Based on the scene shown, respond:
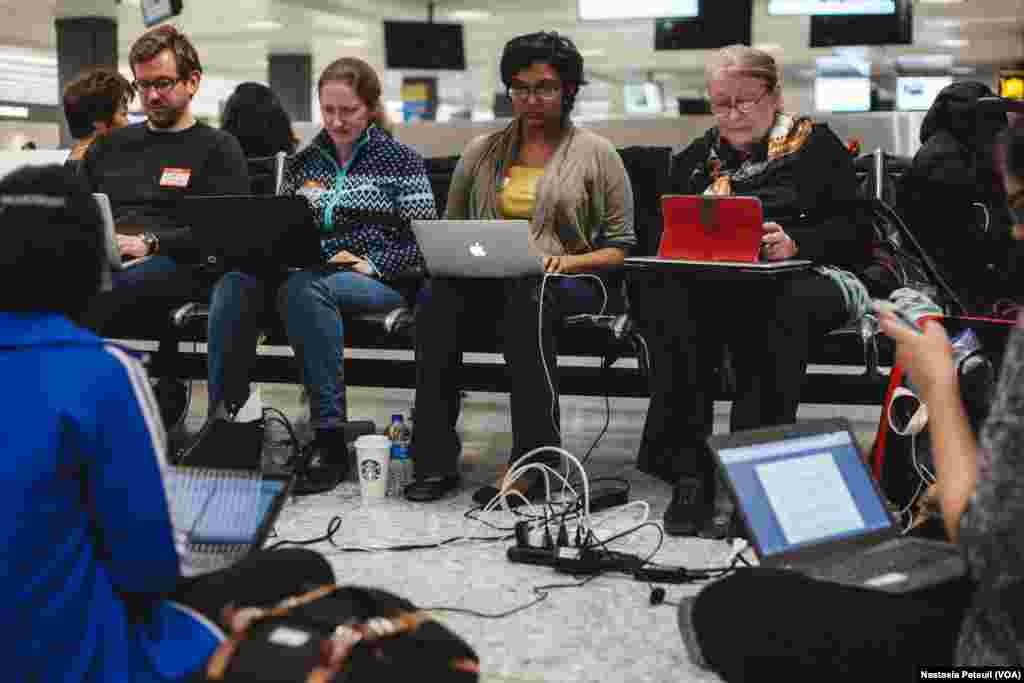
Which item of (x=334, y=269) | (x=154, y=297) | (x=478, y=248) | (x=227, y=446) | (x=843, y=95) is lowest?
(x=227, y=446)

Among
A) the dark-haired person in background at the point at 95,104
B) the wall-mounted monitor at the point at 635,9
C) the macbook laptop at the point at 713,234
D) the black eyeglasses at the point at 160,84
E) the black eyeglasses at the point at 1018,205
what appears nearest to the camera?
the black eyeglasses at the point at 1018,205

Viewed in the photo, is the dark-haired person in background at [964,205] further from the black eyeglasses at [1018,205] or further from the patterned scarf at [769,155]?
the black eyeglasses at [1018,205]

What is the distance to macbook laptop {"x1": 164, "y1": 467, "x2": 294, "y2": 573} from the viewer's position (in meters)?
1.53

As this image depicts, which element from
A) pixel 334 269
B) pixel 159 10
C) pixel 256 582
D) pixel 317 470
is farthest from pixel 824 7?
pixel 256 582

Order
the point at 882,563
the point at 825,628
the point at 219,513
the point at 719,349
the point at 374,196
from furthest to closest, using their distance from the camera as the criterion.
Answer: the point at 374,196
the point at 719,349
the point at 882,563
the point at 219,513
the point at 825,628

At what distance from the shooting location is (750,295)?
2.98 m

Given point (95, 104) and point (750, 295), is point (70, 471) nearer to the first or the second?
point (750, 295)

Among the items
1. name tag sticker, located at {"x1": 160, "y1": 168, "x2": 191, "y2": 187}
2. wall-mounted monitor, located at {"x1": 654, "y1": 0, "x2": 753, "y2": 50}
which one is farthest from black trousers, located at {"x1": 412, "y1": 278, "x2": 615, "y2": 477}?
wall-mounted monitor, located at {"x1": 654, "y1": 0, "x2": 753, "y2": 50}

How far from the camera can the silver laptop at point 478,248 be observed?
313 cm

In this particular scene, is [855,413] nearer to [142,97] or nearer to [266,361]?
[266,361]

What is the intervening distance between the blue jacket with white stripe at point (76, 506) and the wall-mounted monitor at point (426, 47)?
32.9 feet

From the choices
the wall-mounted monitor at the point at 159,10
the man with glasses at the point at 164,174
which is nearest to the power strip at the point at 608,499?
the man with glasses at the point at 164,174

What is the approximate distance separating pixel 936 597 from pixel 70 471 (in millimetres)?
1116

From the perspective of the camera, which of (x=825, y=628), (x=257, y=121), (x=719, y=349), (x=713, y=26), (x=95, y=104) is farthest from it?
(x=713, y=26)
